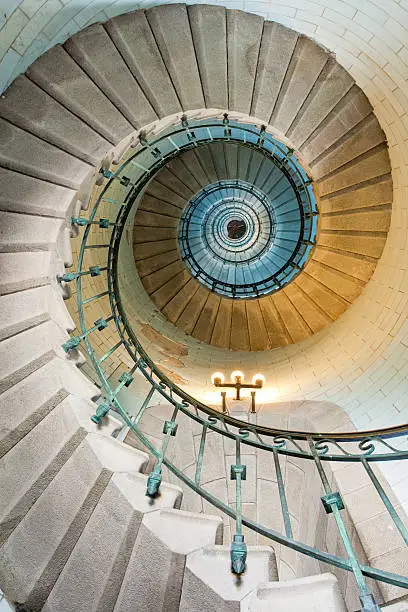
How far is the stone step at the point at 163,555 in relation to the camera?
244cm

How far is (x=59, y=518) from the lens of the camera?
276 centimetres

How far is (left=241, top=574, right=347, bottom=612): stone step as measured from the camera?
A: 203 centimetres

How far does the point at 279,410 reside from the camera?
6008 mm

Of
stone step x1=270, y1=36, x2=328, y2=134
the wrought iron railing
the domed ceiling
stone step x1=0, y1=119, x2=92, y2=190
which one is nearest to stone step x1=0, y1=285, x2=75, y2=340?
the wrought iron railing

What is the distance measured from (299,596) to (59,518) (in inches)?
61.1

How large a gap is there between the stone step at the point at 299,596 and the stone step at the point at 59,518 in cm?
97

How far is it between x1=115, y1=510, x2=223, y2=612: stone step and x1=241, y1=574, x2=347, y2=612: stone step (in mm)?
480

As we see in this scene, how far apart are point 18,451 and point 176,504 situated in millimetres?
1173

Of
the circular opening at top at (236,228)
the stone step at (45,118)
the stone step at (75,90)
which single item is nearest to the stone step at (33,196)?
the stone step at (45,118)

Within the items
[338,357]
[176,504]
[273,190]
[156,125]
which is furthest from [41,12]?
[273,190]

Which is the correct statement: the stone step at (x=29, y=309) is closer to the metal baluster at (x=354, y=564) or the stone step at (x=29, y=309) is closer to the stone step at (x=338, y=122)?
the metal baluster at (x=354, y=564)

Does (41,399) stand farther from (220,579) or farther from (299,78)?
(299,78)

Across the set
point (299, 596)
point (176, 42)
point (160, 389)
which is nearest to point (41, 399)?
point (160, 389)

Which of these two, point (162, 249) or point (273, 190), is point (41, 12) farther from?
point (273, 190)
